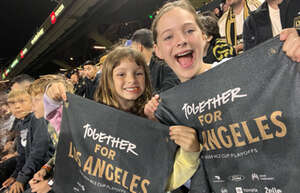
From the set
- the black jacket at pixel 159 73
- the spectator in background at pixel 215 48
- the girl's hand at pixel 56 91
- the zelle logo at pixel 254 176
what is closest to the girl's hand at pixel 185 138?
the zelle logo at pixel 254 176

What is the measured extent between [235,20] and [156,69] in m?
1.26

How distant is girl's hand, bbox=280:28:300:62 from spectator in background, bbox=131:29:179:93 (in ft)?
3.18

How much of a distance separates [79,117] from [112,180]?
428 millimetres

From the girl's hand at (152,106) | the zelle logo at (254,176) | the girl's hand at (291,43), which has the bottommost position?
the zelle logo at (254,176)

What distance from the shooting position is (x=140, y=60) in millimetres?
1475

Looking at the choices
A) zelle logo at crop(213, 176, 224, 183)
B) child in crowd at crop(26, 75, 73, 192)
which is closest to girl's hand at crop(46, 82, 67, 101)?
child in crowd at crop(26, 75, 73, 192)

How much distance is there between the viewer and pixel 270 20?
193cm

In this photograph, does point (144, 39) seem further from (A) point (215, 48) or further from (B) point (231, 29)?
(B) point (231, 29)

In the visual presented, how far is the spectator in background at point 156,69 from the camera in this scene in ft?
6.09

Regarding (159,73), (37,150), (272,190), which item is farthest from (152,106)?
(37,150)

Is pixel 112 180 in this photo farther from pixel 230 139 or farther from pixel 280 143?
pixel 280 143

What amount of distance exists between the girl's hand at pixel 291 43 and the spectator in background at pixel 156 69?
970 millimetres

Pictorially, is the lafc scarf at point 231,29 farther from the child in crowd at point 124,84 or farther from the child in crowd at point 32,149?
the child in crowd at point 32,149

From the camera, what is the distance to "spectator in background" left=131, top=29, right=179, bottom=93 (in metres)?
1.86
